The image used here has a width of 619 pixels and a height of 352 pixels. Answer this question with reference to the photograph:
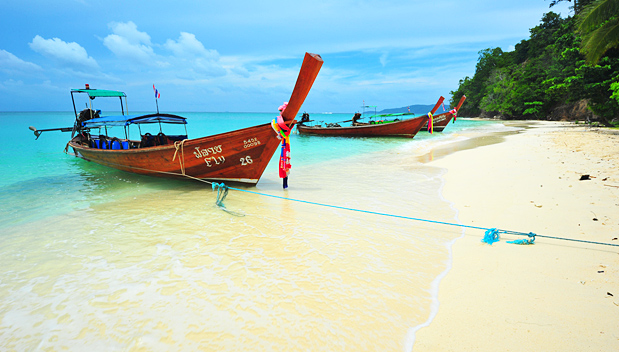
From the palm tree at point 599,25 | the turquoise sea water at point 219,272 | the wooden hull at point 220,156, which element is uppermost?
the palm tree at point 599,25

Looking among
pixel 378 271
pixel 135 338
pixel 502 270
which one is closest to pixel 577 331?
pixel 502 270

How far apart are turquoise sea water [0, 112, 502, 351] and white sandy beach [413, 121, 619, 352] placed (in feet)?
1.00

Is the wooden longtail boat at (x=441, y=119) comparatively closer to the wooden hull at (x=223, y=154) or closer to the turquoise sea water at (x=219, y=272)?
the turquoise sea water at (x=219, y=272)

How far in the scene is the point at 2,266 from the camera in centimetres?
396

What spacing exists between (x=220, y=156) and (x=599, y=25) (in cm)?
1930

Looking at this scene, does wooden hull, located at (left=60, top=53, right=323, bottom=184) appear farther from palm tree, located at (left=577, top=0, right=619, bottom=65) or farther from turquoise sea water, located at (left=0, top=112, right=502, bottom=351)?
palm tree, located at (left=577, top=0, right=619, bottom=65)

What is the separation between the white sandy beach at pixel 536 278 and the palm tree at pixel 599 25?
37.4 feet

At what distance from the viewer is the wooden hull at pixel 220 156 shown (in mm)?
7418

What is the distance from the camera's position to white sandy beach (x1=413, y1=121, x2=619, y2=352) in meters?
2.32

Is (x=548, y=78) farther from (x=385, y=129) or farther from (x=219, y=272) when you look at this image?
(x=219, y=272)

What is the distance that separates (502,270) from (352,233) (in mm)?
2079

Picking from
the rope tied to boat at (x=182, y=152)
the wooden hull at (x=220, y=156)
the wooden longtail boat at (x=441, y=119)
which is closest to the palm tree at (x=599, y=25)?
the wooden longtail boat at (x=441, y=119)

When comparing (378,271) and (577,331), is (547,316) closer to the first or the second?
(577,331)

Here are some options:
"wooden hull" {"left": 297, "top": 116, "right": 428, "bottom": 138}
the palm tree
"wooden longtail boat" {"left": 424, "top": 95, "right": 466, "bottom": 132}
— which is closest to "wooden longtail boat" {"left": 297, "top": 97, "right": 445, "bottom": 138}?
"wooden hull" {"left": 297, "top": 116, "right": 428, "bottom": 138}
